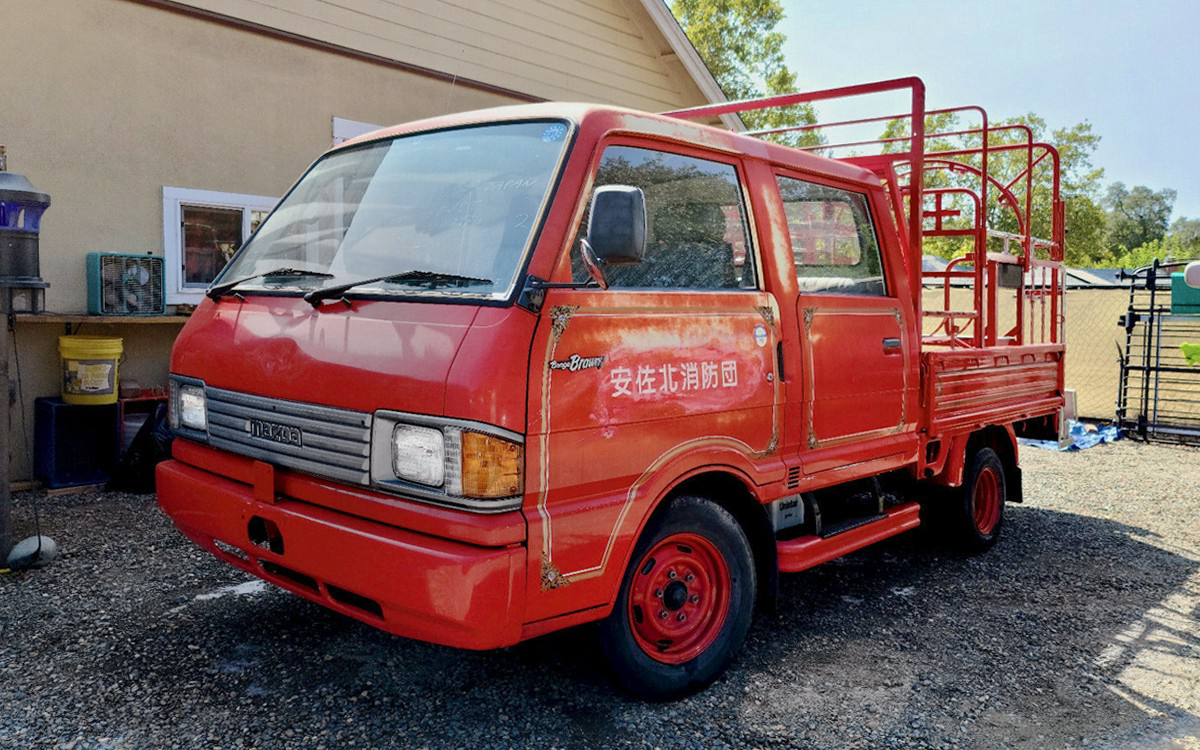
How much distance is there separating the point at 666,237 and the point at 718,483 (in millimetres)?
1028

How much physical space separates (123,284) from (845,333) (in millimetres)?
5265

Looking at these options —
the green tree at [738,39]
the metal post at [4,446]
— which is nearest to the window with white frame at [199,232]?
the metal post at [4,446]

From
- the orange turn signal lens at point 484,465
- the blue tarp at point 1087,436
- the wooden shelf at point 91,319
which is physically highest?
the wooden shelf at point 91,319

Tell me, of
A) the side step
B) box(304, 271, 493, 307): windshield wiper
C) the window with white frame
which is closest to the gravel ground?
the side step

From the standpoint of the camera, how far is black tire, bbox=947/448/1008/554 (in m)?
5.52

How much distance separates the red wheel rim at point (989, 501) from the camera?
230 inches

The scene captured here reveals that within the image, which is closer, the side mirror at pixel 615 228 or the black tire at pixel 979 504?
the side mirror at pixel 615 228

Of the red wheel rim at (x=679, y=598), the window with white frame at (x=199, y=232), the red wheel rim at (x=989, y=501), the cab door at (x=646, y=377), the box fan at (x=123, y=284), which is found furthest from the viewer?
the window with white frame at (x=199, y=232)

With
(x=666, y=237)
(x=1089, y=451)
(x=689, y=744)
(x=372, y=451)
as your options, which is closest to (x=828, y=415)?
(x=666, y=237)

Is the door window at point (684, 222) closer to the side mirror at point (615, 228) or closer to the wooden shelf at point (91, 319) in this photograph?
the side mirror at point (615, 228)

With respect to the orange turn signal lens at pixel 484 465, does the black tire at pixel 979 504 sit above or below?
below

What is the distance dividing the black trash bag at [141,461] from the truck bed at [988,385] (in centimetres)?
522

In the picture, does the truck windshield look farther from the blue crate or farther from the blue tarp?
the blue tarp

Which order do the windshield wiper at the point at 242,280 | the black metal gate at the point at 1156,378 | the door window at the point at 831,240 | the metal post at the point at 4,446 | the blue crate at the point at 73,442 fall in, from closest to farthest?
the windshield wiper at the point at 242,280
the door window at the point at 831,240
the metal post at the point at 4,446
the blue crate at the point at 73,442
the black metal gate at the point at 1156,378
